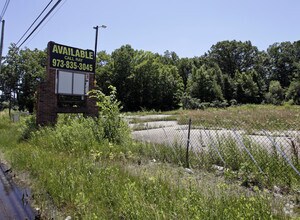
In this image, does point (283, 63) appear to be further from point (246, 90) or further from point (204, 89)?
point (204, 89)

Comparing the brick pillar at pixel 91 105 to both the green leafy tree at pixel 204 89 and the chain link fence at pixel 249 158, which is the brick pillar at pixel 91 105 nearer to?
the chain link fence at pixel 249 158

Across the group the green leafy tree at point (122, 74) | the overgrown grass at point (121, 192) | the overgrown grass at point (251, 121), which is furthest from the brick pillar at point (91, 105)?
the green leafy tree at point (122, 74)

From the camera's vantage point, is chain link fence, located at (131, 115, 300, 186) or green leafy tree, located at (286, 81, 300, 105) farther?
green leafy tree, located at (286, 81, 300, 105)

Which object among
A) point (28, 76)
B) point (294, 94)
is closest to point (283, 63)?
point (294, 94)

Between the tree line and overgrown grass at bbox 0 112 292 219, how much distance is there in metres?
28.7

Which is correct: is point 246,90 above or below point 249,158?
above

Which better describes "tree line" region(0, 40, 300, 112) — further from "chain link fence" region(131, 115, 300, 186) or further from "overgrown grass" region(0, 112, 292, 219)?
"chain link fence" region(131, 115, 300, 186)

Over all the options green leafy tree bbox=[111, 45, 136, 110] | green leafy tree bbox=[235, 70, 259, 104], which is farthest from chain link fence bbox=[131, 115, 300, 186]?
green leafy tree bbox=[235, 70, 259, 104]

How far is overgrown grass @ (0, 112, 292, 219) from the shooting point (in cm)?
329

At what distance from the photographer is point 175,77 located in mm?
61781

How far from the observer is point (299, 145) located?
20.2 feet

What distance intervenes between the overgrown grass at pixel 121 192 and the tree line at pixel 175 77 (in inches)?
1129

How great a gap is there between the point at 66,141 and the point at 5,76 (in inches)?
1336

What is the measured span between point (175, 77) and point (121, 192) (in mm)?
58417
